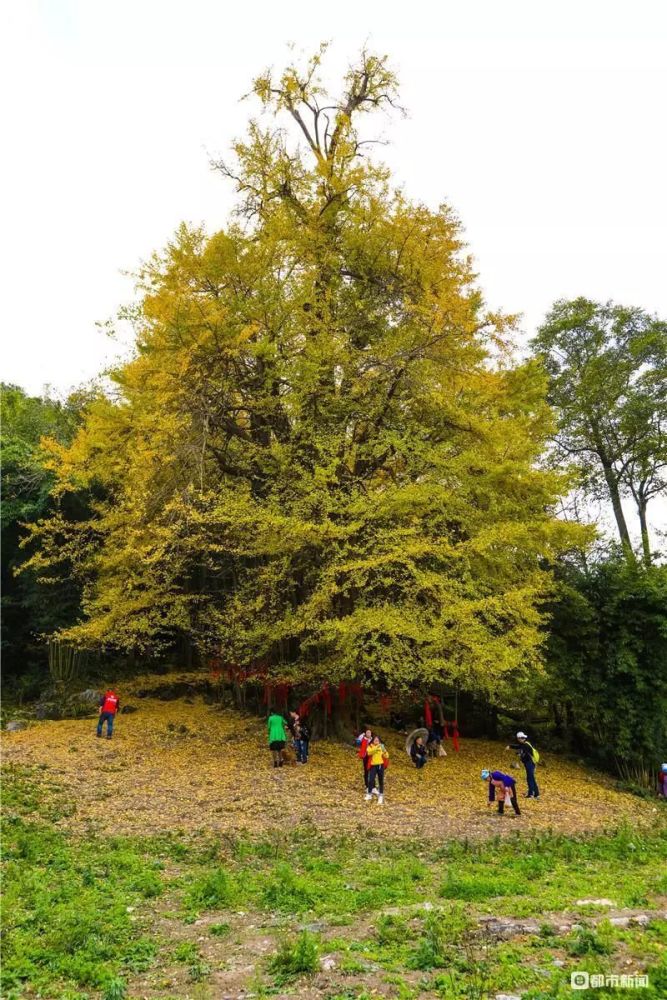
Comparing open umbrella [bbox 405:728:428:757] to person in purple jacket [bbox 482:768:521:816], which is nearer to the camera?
person in purple jacket [bbox 482:768:521:816]

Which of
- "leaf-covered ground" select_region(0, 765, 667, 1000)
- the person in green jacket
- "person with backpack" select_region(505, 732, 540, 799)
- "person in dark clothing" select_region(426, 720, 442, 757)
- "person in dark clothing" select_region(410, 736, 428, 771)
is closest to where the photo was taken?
"leaf-covered ground" select_region(0, 765, 667, 1000)

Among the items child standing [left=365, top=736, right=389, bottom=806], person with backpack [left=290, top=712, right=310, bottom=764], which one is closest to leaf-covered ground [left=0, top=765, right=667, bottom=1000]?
child standing [left=365, top=736, right=389, bottom=806]

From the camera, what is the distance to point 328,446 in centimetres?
1523

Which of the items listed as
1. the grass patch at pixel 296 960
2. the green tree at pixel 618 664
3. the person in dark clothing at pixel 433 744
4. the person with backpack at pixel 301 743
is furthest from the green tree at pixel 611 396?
the grass patch at pixel 296 960

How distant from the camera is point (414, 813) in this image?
12102mm

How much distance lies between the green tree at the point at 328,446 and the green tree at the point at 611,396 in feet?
44.3

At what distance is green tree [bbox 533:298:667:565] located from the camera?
29219mm

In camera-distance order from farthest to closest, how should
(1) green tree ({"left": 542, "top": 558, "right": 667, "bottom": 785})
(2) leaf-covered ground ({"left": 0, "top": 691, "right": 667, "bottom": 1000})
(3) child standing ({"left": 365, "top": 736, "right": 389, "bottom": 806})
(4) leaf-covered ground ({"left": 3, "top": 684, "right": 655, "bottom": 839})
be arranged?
(1) green tree ({"left": 542, "top": 558, "right": 667, "bottom": 785}) → (3) child standing ({"left": 365, "top": 736, "right": 389, "bottom": 806}) → (4) leaf-covered ground ({"left": 3, "top": 684, "right": 655, "bottom": 839}) → (2) leaf-covered ground ({"left": 0, "top": 691, "right": 667, "bottom": 1000})

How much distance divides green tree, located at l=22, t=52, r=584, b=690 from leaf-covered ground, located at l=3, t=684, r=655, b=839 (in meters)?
2.37

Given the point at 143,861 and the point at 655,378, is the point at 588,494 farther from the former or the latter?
the point at 143,861

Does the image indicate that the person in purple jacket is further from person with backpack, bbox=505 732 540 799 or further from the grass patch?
the grass patch

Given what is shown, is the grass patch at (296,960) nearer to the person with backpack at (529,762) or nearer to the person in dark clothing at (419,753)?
the person with backpack at (529,762)

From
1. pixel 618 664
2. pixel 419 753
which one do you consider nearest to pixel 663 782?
pixel 618 664

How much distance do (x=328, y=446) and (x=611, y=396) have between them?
1971cm
